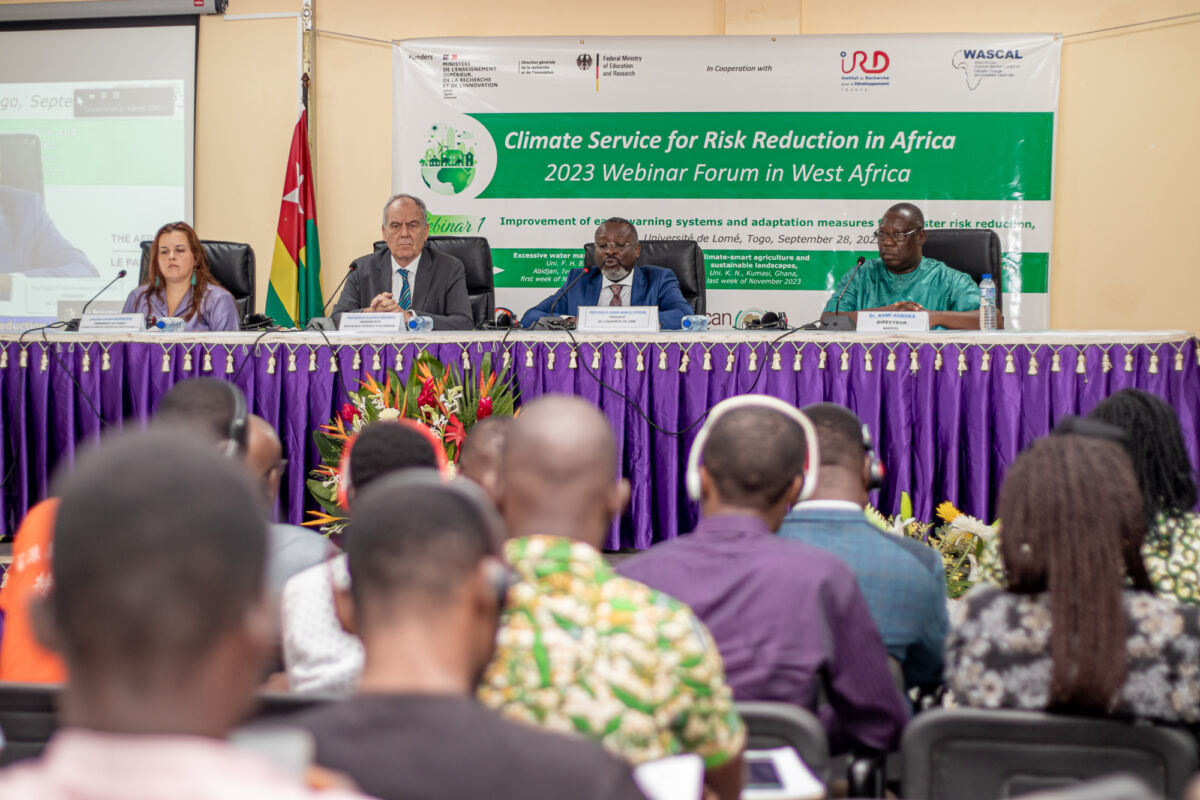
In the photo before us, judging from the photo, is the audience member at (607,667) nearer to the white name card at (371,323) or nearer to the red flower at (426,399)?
the red flower at (426,399)

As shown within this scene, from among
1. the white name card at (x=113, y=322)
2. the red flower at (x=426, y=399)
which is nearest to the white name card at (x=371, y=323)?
the red flower at (x=426, y=399)

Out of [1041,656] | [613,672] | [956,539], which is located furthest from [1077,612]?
[956,539]

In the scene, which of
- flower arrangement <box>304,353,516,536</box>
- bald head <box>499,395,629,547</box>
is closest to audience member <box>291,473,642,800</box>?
bald head <box>499,395,629,547</box>

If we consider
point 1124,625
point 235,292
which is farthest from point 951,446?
point 235,292

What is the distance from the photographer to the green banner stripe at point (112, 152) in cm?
579

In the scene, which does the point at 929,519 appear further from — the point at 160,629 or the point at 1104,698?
the point at 160,629

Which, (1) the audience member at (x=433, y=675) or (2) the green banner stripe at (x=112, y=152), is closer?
(1) the audience member at (x=433, y=675)

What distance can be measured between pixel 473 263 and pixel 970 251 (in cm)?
204

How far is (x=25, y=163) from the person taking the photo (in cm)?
583

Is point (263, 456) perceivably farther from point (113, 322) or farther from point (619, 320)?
point (113, 322)

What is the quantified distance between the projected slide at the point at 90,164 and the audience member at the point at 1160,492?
16.7 feet

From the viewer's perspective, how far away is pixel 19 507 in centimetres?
389

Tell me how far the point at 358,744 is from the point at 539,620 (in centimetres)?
30

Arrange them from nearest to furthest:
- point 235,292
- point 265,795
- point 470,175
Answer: point 265,795
point 235,292
point 470,175
